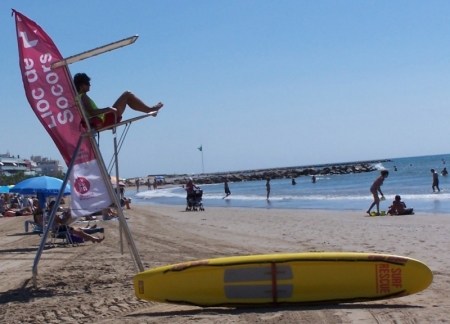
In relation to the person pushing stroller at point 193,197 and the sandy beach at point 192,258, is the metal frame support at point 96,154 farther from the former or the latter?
the person pushing stroller at point 193,197

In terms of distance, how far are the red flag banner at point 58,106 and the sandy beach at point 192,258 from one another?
1098 millimetres

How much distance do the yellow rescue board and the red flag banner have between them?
1.54m

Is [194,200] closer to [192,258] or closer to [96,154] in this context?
[192,258]

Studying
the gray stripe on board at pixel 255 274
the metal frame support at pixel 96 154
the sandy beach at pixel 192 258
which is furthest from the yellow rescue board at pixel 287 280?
the metal frame support at pixel 96 154

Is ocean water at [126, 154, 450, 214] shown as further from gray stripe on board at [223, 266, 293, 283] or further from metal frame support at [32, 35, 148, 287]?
gray stripe on board at [223, 266, 293, 283]

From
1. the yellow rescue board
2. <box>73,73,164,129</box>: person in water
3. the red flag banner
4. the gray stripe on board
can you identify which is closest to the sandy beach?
the yellow rescue board

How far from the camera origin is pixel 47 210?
13258 millimetres

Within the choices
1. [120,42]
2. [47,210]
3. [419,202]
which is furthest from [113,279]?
[419,202]

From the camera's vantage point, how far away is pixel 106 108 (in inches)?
269

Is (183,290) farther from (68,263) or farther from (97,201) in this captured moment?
(68,263)

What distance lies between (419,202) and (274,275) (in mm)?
19926

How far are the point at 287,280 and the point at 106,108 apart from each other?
2.89 metres

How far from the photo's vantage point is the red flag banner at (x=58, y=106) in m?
6.76

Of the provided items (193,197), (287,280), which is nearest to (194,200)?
(193,197)
